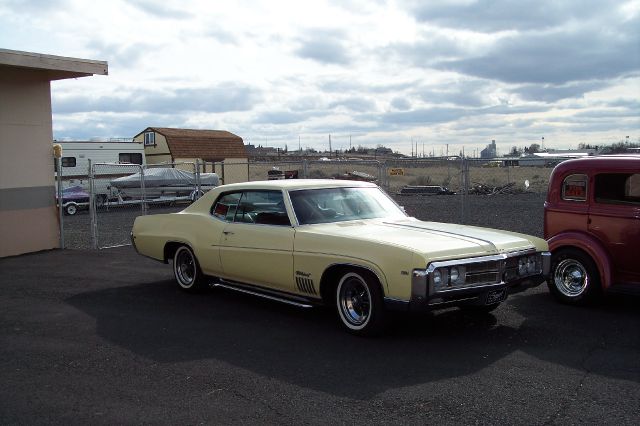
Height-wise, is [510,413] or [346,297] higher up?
[346,297]

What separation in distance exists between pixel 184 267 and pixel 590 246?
5.12m

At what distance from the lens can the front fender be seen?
710 cm

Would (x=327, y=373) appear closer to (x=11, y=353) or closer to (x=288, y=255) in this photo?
(x=288, y=255)

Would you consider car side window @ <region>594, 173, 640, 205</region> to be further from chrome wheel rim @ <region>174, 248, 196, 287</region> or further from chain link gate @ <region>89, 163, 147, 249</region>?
chain link gate @ <region>89, 163, 147, 249</region>

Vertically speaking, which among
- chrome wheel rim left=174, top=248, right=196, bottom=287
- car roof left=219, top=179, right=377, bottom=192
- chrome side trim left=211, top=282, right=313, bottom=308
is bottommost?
chrome side trim left=211, top=282, right=313, bottom=308

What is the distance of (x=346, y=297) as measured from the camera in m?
6.27

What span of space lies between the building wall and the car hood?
27.5ft

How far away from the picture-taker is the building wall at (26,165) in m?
12.5

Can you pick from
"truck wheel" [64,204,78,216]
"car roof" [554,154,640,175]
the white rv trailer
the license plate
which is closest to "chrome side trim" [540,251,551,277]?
the license plate

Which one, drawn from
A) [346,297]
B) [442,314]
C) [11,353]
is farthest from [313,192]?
[11,353]

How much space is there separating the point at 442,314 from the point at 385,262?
5.56 ft

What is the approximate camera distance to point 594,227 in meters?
7.37

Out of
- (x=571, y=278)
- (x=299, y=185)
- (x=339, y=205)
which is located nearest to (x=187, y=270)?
(x=299, y=185)

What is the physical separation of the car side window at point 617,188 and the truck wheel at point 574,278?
2.32 feet
